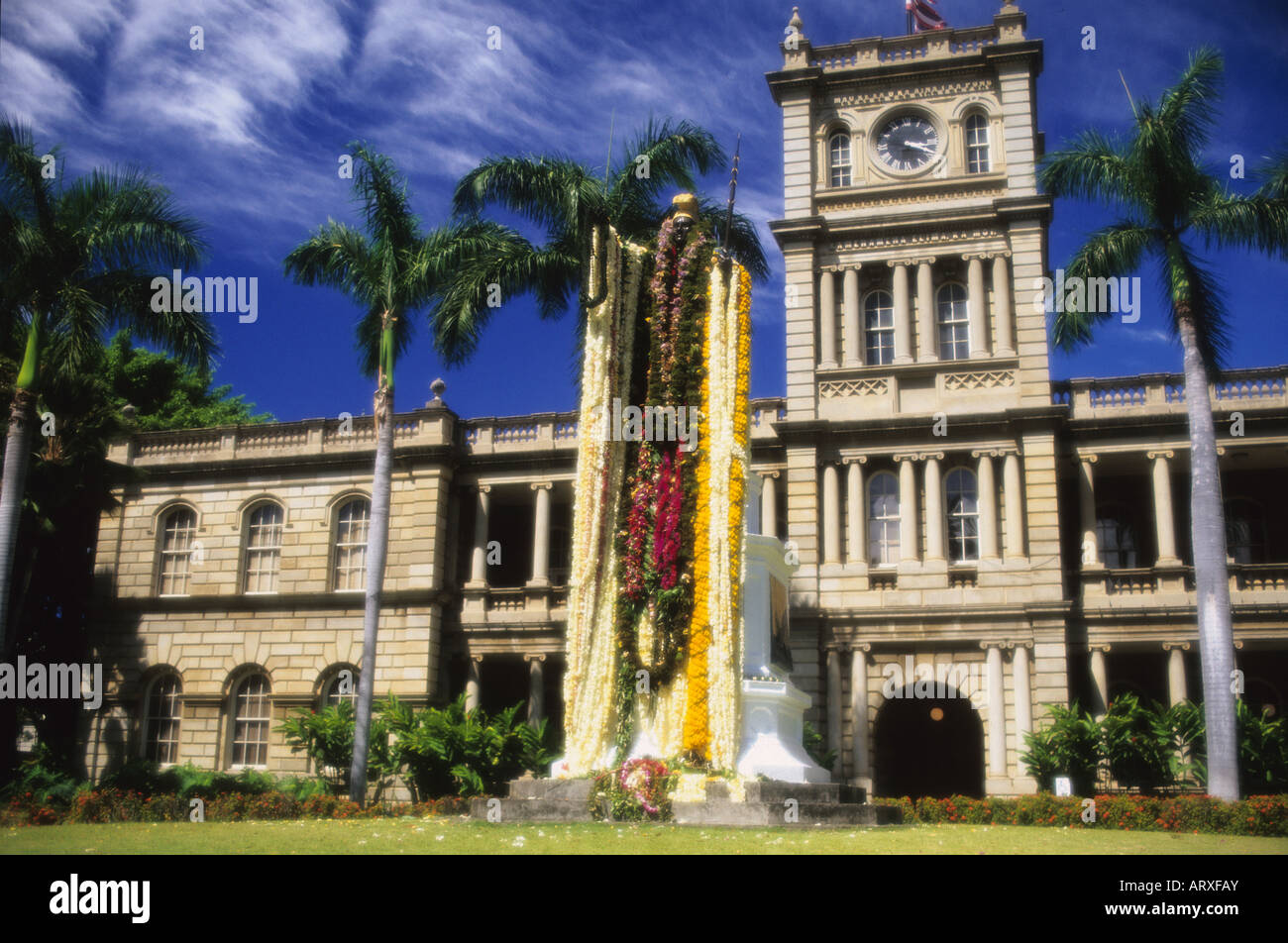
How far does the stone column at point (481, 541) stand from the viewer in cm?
2980

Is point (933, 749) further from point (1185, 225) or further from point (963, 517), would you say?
point (1185, 225)

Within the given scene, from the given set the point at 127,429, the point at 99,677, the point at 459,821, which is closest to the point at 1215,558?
the point at 459,821

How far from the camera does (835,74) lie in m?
29.9

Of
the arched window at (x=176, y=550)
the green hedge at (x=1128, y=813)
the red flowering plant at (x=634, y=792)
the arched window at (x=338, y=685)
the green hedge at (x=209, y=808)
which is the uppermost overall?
the arched window at (x=176, y=550)

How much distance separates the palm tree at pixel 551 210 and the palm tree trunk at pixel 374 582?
176cm

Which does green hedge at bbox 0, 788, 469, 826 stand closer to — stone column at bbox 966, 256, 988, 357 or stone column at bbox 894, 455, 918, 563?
stone column at bbox 894, 455, 918, 563

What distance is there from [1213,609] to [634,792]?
10.6 metres

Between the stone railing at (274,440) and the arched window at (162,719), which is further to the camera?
the stone railing at (274,440)

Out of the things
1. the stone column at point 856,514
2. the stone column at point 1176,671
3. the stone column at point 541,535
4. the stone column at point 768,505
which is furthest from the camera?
the stone column at point 541,535

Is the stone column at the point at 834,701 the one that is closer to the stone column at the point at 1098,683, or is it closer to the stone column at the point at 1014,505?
the stone column at the point at 1014,505

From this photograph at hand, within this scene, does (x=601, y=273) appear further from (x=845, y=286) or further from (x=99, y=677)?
(x=99, y=677)

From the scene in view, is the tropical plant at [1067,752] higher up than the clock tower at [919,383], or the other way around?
the clock tower at [919,383]
